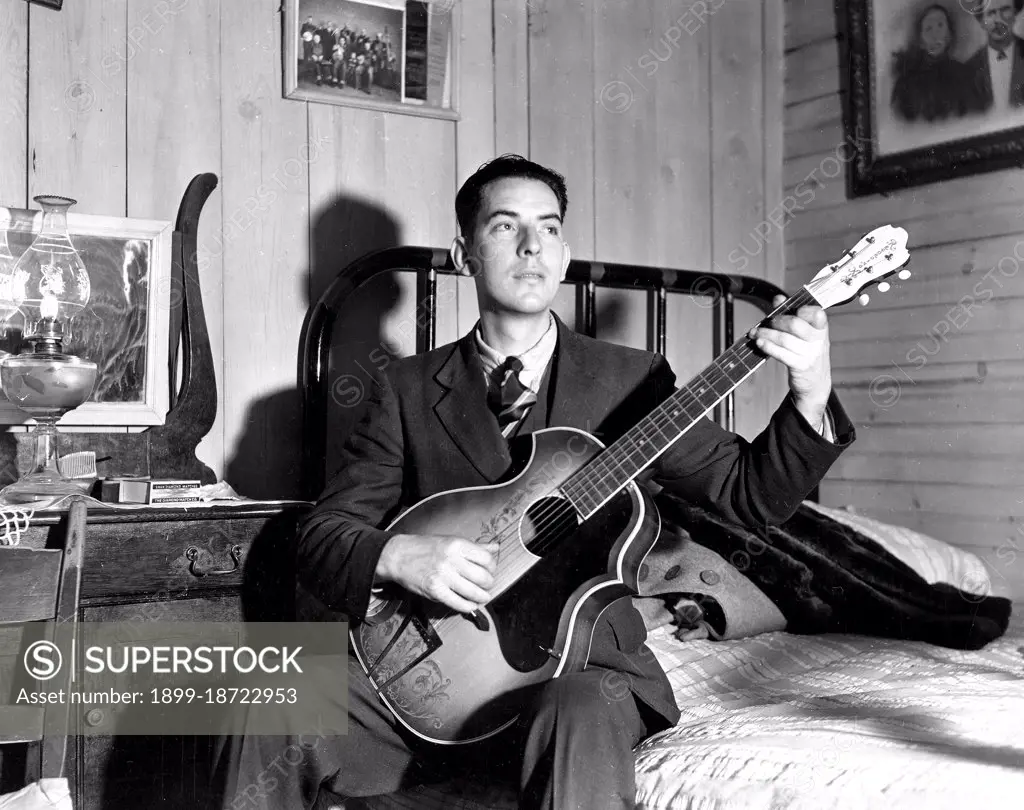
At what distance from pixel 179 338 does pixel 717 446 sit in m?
1.17

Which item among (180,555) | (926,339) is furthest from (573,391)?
(926,339)

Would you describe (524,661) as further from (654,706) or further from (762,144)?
(762,144)

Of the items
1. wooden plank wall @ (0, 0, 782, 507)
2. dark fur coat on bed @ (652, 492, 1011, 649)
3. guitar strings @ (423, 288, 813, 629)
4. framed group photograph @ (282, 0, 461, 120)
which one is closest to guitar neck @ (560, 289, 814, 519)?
guitar strings @ (423, 288, 813, 629)

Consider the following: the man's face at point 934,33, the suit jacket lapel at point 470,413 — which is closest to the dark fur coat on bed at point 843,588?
the suit jacket lapel at point 470,413

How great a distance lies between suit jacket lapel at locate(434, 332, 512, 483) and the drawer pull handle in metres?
0.43

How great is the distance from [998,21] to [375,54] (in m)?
1.48

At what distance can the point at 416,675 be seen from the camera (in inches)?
59.7

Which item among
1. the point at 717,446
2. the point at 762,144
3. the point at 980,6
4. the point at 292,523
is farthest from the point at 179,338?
the point at 980,6

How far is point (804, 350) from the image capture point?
152cm

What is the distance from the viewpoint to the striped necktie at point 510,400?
178cm

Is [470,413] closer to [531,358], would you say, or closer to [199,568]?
[531,358]

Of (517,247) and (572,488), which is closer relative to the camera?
(572,488)

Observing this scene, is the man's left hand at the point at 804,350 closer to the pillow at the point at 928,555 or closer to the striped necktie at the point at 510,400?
the striped necktie at the point at 510,400

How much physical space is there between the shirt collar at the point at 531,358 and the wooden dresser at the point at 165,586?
0.43 meters
